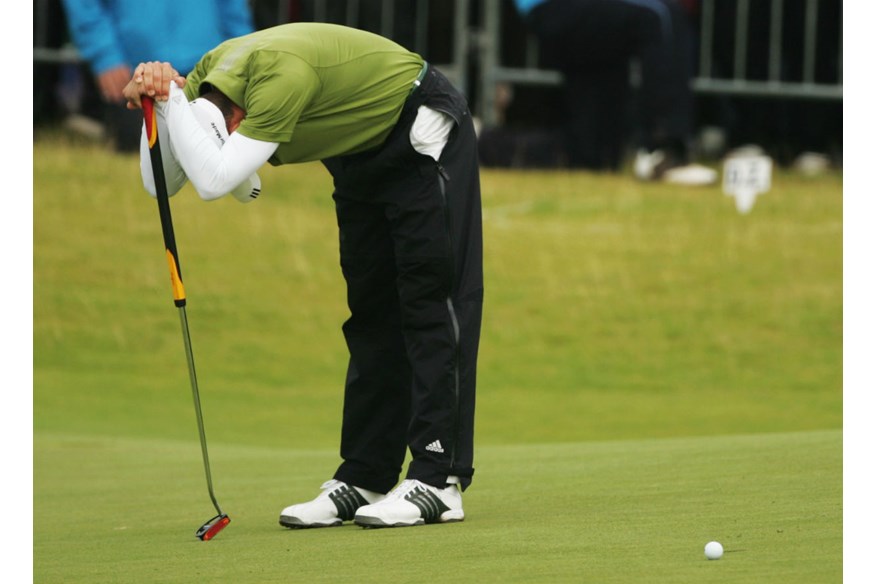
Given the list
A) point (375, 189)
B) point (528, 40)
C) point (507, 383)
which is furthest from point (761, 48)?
point (375, 189)

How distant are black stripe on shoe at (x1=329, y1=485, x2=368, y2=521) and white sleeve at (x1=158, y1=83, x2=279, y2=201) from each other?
103cm

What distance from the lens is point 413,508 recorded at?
4.53 m

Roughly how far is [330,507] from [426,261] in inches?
30.9

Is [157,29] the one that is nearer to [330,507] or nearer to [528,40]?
[528,40]

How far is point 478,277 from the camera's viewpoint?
15.5 ft

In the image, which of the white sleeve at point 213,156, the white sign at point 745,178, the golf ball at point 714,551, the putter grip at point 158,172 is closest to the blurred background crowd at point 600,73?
the white sign at point 745,178

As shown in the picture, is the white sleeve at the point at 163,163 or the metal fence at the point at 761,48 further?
the metal fence at the point at 761,48

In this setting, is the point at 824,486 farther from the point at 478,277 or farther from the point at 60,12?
the point at 60,12

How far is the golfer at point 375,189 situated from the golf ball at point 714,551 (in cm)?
106

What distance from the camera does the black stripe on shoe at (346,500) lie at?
482 centimetres

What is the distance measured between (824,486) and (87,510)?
240 centimetres

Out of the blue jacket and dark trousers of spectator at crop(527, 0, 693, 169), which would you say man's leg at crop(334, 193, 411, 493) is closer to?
the blue jacket

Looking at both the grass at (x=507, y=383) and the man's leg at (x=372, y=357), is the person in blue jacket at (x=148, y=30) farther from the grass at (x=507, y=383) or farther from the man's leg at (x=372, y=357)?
the man's leg at (x=372, y=357)
